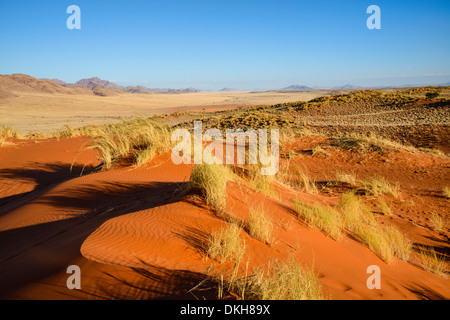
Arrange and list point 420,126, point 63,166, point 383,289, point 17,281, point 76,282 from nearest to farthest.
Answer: point 76,282
point 17,281
point 383,289
point 63,166
point 420,126

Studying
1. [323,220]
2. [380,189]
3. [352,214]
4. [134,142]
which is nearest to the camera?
[323,220]

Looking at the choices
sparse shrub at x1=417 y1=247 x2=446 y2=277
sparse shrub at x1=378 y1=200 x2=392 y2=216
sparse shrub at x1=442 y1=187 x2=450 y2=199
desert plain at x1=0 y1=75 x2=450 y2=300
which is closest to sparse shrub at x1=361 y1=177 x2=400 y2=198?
desert plain at x1=0 y1=75 x2=450 y2=300

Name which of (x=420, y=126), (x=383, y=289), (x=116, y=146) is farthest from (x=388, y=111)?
(x=383, y=289)

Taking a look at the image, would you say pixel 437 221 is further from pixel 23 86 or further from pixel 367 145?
pixel 23 86

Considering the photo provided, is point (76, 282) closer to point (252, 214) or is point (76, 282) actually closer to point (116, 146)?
point (252, 214)

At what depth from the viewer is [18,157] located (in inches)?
383

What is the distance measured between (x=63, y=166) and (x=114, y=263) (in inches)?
302

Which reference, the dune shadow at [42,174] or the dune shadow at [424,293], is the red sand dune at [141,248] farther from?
the dune shadow at [42,174]

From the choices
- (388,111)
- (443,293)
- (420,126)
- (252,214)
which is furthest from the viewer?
(388,111)

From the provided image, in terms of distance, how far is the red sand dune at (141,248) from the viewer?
2365mm

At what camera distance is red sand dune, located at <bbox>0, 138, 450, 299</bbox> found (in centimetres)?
237

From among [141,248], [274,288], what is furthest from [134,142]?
[274,288]

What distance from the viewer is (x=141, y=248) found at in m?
2.88
